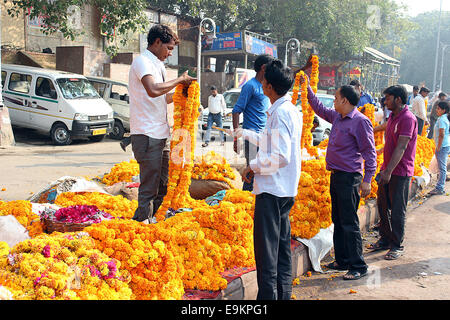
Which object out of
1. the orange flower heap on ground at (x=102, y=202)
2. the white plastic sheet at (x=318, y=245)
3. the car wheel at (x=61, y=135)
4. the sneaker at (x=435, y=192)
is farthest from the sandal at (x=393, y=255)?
the car wheel at (x=61, y=135)

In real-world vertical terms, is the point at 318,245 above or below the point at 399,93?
below

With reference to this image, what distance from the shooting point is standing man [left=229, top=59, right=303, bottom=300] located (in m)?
3.24

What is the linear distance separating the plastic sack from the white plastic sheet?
2.87 metres

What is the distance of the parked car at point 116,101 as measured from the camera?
1546 cm

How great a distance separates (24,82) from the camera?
13.8 m

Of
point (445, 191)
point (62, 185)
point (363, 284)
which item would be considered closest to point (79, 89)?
point (62, 185)

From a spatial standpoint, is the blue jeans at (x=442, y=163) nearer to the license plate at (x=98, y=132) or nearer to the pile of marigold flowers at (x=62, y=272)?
the pile of marigold flowers at (x=62, y=272)

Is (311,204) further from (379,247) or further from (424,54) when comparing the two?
(424,54)

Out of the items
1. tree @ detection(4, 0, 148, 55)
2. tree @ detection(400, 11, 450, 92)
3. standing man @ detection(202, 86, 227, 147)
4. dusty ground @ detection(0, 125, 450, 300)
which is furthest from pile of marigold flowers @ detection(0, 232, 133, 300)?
tree @ detection(400, 11, 450, 92)

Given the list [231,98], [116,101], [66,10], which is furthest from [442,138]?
[66,10]

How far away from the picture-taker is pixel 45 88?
44.4 feet

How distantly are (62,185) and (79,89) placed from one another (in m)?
9.11

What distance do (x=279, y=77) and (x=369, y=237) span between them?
13.0ft

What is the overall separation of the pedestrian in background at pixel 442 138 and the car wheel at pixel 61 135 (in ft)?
33.4
